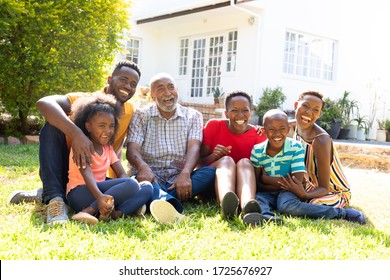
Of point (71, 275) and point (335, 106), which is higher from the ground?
point (335, 106)

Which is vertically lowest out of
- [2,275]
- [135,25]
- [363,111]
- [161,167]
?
[2,275]

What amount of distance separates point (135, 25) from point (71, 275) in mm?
12264

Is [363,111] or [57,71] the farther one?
[363,111]

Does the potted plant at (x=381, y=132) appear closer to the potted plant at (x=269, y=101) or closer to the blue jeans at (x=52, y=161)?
the potted plant at (x=269, y=101)

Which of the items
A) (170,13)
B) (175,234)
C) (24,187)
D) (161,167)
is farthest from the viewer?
(170,13)

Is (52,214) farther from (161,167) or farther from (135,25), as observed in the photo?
(135,25)

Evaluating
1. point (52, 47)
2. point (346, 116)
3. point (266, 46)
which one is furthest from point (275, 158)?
point (346, 116)

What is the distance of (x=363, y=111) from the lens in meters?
13.1

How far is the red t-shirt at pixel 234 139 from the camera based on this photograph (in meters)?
3.79

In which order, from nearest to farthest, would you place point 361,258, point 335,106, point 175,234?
point 361,258 < point 175,234 < point 335,106

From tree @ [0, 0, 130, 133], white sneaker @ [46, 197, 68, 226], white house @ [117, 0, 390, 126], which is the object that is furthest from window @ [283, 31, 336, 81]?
white sneaker @ [46, 197, 68, 226]

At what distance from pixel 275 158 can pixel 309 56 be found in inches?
357

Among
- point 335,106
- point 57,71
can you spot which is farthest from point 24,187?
point 335,106

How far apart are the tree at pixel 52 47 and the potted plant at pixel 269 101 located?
4070mm
